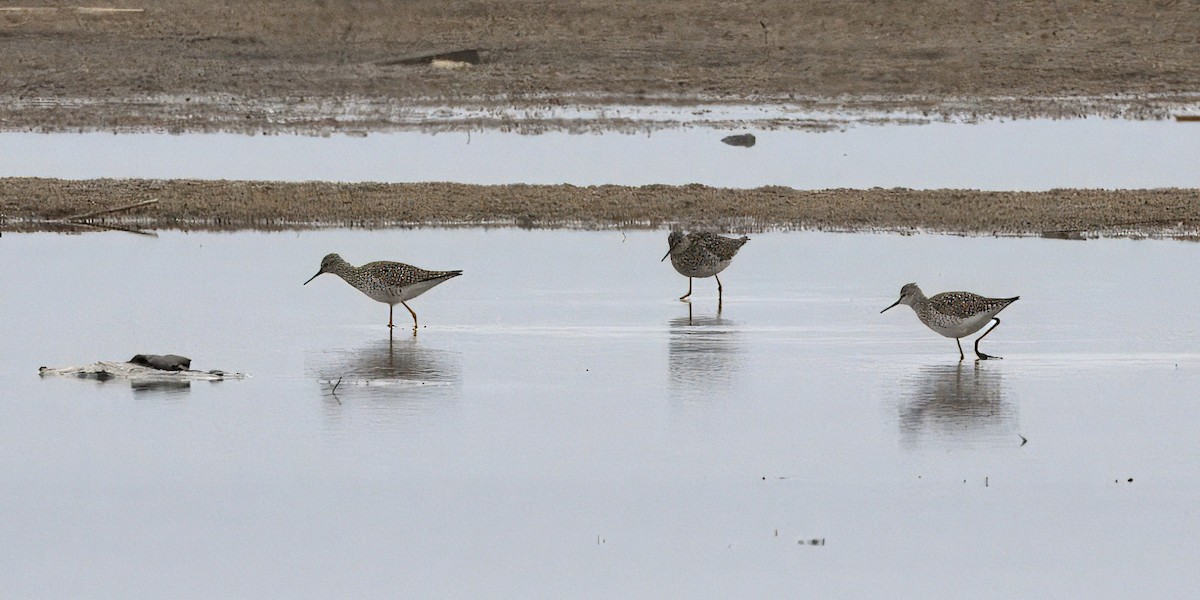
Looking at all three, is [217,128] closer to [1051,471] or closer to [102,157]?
[102,157]

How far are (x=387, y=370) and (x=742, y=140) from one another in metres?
18.4

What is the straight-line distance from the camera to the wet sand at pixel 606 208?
69.8 ft

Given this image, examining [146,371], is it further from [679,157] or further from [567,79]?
[567,79]

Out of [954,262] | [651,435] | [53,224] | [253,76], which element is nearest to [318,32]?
[253,76]

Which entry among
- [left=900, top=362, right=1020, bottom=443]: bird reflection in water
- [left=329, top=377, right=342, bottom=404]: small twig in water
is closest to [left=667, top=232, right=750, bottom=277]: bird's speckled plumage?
[left=900, top=362, right=1020, bottom=443]: bird reflection in water

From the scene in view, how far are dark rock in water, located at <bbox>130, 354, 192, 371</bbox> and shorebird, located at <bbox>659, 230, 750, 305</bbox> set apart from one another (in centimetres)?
566

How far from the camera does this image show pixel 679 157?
28.2 metres

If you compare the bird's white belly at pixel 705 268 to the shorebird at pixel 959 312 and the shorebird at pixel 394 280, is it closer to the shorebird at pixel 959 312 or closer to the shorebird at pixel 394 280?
the shorebird at pixel 394 280

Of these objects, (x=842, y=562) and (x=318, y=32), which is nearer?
(x=842, y=562)

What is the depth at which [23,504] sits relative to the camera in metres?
8.79

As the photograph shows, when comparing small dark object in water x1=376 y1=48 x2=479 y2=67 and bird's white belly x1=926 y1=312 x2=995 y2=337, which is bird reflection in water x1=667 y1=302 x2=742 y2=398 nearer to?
bird's white belly x1=926 y1=312 x2=995 y2=337

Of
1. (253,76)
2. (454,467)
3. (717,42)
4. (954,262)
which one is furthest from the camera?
(717,42)

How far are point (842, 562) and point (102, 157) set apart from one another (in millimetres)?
22392

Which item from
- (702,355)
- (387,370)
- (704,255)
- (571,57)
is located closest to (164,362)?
(387,370)
